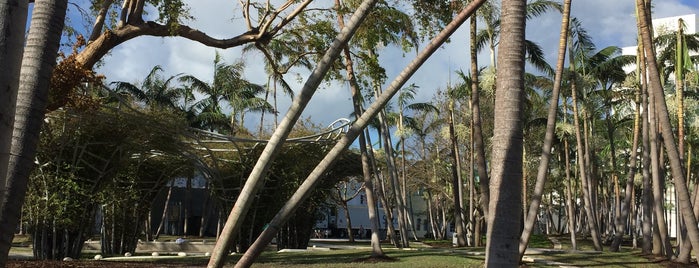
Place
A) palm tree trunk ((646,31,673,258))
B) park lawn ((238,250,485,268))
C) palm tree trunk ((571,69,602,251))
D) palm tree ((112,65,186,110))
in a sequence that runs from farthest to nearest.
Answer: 1. palm tree ((112,65,186,110))
2. palm tree trunk ((571,69,602,251))
3. palm tree trunk ((646,31,673,258))
4. park lawn ((238,250,485,268))

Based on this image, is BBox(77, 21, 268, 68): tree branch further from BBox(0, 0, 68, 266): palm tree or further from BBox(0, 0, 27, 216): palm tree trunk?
BBox(0, 0, 27, 216): palm tree trunk

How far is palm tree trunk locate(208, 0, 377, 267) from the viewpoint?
9.14 meters

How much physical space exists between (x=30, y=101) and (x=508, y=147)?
4.22m

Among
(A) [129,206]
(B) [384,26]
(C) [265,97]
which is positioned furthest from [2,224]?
(C) [265,97]

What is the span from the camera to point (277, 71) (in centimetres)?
1648

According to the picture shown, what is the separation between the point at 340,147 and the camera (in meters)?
9.41

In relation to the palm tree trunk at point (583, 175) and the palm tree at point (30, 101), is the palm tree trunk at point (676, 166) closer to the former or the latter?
the palm tree trunk at point (583, 175)

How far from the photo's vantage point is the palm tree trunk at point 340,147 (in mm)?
9180

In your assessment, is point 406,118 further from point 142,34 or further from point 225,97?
point 142,34

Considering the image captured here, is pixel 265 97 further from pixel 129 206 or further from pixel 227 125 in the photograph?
pixel 129 206

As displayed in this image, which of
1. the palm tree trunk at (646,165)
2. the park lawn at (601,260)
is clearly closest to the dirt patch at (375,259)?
the park lawn at (601,260)

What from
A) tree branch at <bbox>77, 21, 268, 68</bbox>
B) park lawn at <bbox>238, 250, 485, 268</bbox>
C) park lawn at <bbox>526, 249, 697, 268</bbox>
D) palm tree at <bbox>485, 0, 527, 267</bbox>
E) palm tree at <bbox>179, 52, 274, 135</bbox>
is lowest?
park lawn at <bbox>238, 250, 485, 268</bbox>

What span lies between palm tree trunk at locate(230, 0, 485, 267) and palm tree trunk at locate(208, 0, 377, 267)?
239mm

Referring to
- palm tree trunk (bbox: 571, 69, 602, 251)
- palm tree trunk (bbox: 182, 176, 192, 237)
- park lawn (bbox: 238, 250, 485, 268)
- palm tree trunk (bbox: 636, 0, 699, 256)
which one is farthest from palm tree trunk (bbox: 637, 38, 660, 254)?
palm tree trunk (bbox: 182, 176, 192, 237)
